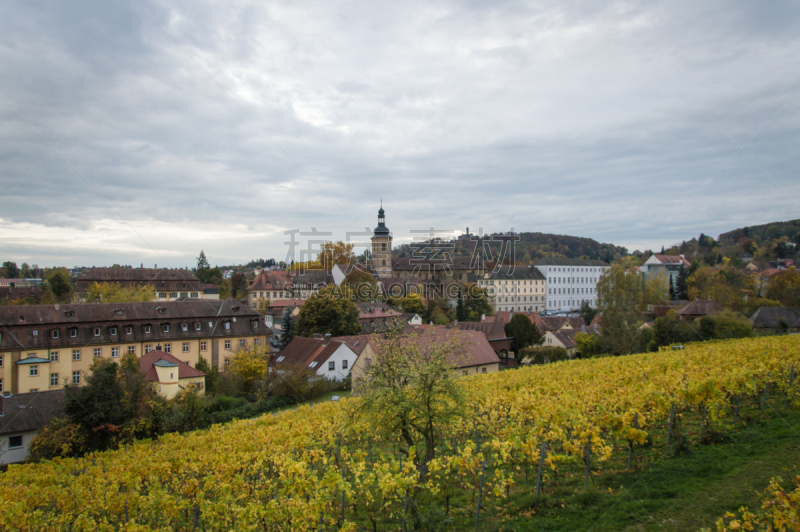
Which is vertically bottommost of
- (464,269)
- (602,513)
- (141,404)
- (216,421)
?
(216,421)

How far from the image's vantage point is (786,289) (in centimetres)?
5634

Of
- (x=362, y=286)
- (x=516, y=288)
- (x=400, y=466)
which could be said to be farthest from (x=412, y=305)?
(x=400, y=466)

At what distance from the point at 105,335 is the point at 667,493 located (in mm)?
42561

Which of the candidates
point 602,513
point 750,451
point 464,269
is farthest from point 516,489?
point 464,269

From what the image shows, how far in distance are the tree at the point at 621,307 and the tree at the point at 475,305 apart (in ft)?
70.6

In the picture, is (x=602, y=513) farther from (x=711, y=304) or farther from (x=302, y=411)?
(x=711, y=304)

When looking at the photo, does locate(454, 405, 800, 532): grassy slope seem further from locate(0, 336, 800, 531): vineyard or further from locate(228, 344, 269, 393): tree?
locate(228, 344, 269, 393): tree

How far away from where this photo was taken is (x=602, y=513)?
345 inches

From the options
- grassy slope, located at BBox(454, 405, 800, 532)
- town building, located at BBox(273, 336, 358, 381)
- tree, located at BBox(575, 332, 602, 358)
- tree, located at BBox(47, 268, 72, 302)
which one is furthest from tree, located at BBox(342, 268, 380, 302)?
grassy slope, located at BBox(454, 405, 800, 532)

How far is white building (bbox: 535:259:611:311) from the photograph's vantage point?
366ft

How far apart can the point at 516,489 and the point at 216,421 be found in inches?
937

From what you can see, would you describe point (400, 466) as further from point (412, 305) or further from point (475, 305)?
point (475, 305)

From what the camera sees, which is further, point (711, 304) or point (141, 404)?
point (711, 304)

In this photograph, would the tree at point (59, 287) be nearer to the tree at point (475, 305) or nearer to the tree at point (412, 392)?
the tree at point (475, 305)
